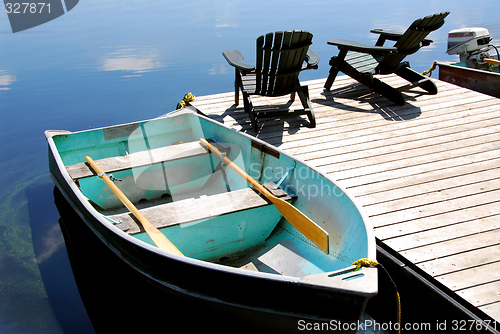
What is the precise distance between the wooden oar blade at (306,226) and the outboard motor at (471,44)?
576cm

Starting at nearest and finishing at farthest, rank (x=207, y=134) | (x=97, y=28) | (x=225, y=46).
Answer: (x=207, y=134) → (x=225, y=46) → (x=97, y=28)

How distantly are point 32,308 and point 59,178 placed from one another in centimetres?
103

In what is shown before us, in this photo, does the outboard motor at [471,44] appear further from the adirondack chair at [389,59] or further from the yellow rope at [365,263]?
the yellow rope at [365,263]

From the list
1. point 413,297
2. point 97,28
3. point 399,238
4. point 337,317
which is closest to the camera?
point 337,317

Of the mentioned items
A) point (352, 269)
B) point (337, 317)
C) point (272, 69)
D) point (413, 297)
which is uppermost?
point (272, 69)

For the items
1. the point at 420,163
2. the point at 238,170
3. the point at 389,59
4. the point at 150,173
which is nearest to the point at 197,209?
the point at 238,170

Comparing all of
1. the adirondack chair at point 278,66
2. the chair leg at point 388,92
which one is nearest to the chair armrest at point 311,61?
the adirondack chair at point 278,66

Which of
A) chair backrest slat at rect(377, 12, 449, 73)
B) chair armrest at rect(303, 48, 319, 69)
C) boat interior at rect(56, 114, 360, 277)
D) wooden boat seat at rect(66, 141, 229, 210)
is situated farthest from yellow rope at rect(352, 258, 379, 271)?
chair backrest slat at rect(377, 12, 449, 73)

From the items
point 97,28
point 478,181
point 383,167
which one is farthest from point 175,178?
point 97,28

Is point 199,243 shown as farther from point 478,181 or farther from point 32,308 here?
point 478,181

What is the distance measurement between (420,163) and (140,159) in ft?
7.80

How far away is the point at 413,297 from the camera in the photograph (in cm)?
247

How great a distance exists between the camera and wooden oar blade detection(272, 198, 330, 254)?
7.47 feet

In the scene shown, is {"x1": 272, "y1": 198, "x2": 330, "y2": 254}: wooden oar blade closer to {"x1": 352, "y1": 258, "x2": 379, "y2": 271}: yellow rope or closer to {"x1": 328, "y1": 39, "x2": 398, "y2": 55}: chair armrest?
{"x1": 352, "y1": 258, "x2": 379, "y2": 271}: yellow rope
